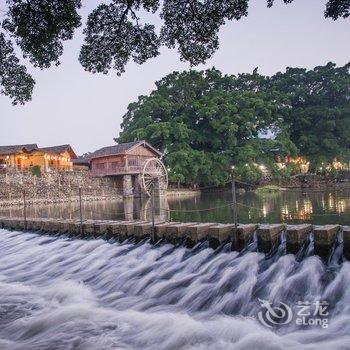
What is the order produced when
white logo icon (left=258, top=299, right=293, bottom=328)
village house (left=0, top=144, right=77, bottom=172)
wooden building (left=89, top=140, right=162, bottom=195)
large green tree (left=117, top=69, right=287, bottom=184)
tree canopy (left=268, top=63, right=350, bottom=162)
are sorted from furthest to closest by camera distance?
tree canopy (left=268, top=63, right=350, bottom=162), village house (left=0, top=144, right=77, bottom=172), large green tree (left=117, top=69, right=287, bottom=184), wooden building (left=89, top=140, right=162, bottom=195), white logo icon (left=258, top=299, right=293, bottom=328)

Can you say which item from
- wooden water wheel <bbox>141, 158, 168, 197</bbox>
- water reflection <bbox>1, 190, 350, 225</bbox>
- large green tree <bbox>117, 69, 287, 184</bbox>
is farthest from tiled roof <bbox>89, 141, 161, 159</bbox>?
water reflection <bbox>1, 190, 350, 225</bbox>

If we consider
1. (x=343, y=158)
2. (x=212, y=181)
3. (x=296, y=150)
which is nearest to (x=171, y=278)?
(x=212, y=181)

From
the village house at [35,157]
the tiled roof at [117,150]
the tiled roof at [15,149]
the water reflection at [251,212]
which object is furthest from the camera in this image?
the village house at [35,157]

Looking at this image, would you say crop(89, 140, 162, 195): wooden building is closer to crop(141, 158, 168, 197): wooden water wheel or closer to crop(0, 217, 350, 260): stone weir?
crop(141, 158, 168, 197): wooden water wheel

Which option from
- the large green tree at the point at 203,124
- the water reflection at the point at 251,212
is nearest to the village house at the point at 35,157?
the large green tree at the point at 203,124

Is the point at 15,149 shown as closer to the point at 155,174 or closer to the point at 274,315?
the point at 155,174

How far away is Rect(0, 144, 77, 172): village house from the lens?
140 feet

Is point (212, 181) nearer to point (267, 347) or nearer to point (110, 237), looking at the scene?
point (110, 237)

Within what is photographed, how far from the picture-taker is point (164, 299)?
17.8 ft

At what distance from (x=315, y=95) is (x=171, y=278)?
4751 centimetres

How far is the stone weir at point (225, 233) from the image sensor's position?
604 centimetres

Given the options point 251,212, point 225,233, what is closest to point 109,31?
point 225,233

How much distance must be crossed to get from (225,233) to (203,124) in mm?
39502

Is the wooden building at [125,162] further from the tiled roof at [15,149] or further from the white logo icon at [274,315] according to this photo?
the white logo icon at [274,315]
